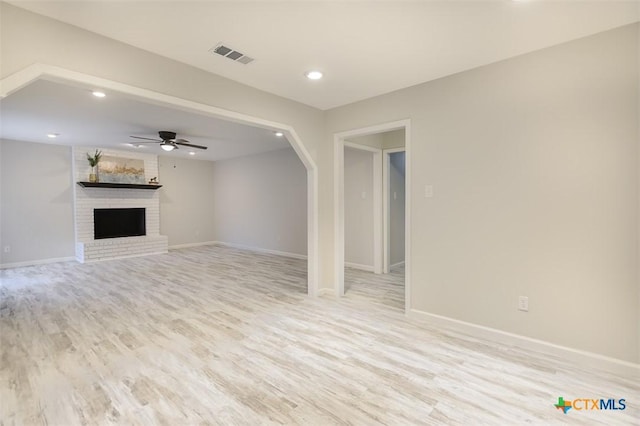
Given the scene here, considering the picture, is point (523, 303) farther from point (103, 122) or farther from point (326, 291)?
point (103, 122)

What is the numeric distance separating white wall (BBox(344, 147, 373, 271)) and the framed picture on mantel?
5.60 m

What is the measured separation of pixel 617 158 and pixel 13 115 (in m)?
7.15

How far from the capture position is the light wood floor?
1.81 metres

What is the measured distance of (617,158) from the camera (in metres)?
2.22

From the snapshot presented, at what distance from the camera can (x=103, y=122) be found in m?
4.79

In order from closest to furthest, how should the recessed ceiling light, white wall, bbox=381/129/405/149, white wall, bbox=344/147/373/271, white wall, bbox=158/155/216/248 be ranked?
the recessed ceiling light → white wall, bbox=381/129/405/149 → white wall, bbox=344/147/373/271 → white wall, bbox=158/155/216/248

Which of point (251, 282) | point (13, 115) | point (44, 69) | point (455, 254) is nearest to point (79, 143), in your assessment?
point (13, 115)

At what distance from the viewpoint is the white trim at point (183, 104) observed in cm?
192

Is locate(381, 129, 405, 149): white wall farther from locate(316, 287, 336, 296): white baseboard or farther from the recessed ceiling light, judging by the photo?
locate(316, 287, 336, 296): white baseboard

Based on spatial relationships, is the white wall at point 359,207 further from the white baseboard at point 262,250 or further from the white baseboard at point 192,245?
the white baseboard at point 192,245

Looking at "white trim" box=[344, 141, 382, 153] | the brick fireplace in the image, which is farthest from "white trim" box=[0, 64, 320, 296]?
the brick fireplace

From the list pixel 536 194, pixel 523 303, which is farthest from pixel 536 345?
pixel 536 194

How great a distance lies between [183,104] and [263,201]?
5281mm

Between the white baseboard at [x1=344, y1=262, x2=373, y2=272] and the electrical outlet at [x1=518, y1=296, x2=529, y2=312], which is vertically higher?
the electrical outlet at [x1=518, y1=296, x2=529, y2=312]
